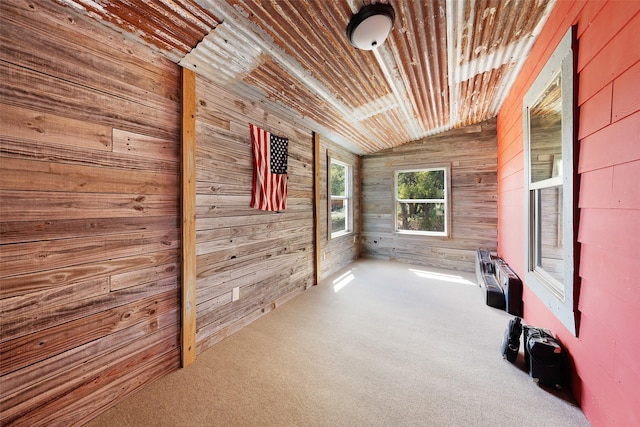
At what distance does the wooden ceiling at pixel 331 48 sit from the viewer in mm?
1402

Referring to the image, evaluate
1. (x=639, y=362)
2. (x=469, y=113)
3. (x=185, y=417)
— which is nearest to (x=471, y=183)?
(x=469, y=113)

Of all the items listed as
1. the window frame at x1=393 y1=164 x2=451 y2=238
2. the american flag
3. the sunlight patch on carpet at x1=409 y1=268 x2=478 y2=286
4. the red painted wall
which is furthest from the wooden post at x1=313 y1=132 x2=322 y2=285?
the red painted wall

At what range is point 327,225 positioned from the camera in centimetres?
401

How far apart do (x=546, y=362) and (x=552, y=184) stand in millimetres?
1270

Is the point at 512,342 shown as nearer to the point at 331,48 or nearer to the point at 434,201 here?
the point at 331,48

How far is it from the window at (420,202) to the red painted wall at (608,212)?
337cm

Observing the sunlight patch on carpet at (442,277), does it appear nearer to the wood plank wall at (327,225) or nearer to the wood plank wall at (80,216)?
the wood plank wall at (327,225)

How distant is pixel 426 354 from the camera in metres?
1.93

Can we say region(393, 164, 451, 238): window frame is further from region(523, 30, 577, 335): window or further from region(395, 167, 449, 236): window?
region(523, 30, 577, 335): window

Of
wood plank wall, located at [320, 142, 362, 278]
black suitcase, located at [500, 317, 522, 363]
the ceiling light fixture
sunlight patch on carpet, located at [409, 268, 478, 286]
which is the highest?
the ceiling light fixture

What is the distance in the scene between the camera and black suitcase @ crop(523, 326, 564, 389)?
60.0 inches

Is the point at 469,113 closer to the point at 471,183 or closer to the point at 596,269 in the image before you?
the point at 471,183

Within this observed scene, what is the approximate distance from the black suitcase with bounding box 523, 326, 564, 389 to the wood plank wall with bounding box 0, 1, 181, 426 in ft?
8.51

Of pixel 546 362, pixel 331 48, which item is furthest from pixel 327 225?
pixel 546 362
